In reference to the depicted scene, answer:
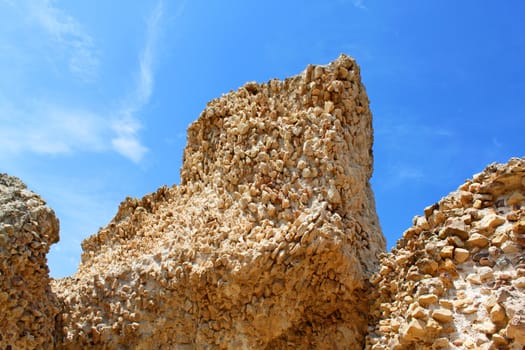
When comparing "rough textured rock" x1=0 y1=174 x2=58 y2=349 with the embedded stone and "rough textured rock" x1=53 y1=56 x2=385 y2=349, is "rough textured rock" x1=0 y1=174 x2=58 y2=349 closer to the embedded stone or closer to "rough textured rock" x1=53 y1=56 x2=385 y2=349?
"rough textured rock" x1=53 y1=56 x2=385 y2=349

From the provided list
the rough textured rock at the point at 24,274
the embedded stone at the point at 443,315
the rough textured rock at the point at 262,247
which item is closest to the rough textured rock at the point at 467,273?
the embedded stone at the point at 443,315

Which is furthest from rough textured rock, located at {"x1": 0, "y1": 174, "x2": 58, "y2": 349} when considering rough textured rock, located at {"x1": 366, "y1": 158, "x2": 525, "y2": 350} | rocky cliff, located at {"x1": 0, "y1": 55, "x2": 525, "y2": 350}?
rough textured rock, located at {"x1": 366, "y1": 158, "x2": 525, "y2": 350}

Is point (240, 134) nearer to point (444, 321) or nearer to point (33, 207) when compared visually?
point (33, 207)

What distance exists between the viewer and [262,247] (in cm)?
791

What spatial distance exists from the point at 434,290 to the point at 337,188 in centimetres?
275

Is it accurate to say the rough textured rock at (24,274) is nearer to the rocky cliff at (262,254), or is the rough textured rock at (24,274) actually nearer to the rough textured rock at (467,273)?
the rocky cliff at (262,254)

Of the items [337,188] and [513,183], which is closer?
[513,183]

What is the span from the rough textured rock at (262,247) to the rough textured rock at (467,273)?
1.36 m

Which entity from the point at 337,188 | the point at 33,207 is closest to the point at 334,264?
the point at 337,188

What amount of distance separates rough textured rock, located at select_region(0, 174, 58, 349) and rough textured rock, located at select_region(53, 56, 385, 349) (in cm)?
60

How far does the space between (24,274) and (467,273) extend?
6.38 m

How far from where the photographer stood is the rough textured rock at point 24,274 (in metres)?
7.71

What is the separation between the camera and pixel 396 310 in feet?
21.7

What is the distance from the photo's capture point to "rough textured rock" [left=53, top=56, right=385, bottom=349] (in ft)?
25.7
